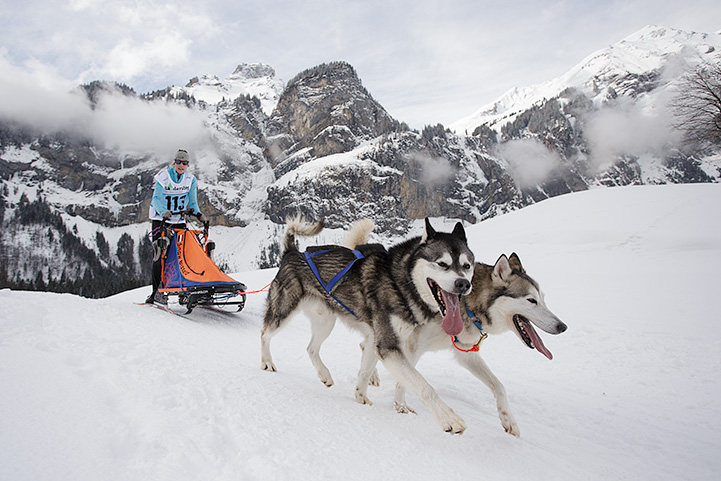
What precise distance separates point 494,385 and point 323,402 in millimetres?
1540

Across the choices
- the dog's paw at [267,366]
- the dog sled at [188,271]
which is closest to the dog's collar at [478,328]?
the dog's paw at [267,366]

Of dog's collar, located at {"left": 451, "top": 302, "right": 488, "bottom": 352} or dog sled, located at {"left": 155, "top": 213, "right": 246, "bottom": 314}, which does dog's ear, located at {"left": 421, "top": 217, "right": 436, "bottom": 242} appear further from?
dog sled, located at {"left": 155, "top": 213, "right": 246, "bottom": 314}

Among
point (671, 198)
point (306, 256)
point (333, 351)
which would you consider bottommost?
point (333, 351)

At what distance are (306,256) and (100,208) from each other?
223342 millimetres

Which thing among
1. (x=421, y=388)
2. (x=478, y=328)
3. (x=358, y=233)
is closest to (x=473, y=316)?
(x=478, y=328)

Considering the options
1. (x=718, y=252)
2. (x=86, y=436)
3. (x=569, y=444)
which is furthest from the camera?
(x=718, y=252)

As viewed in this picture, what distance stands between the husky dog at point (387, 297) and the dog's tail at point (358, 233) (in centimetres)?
30

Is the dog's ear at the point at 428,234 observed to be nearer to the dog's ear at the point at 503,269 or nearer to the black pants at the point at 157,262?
the dog's ear at the point at 503,269

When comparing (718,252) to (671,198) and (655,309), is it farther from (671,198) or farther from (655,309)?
(671,198)

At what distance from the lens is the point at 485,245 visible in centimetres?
1838

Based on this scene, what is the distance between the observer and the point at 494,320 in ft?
11.6

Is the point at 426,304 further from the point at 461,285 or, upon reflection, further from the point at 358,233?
the point at 358,233

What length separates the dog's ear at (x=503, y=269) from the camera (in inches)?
139

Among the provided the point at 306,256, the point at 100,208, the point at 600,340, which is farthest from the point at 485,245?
the point at 100,208
